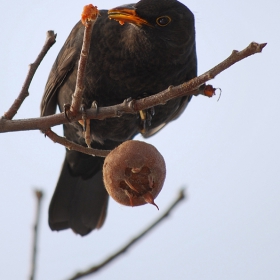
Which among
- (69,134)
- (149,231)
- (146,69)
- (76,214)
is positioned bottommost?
(76,214)

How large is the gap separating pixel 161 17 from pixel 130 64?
0.48m

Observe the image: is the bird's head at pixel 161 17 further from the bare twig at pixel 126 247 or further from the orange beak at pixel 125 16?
the bare twig at pixel 126 247

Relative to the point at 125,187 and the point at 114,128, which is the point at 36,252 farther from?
the point at 114,128

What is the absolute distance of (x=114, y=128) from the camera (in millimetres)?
5211

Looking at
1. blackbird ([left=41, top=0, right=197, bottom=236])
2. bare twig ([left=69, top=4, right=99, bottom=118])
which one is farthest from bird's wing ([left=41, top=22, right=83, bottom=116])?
bare twig ([left=69, top=4, right=99, bottom=118])

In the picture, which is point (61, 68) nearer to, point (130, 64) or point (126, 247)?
point (130, 64)

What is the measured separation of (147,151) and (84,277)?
0.75m

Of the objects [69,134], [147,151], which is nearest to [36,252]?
[147,151]

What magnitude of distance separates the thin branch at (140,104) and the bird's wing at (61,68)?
1600 mm

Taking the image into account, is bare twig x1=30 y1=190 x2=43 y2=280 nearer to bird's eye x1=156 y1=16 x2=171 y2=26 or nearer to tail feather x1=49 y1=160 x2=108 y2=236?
bird's eye x1=156 y1=16 x2=171 y2=26

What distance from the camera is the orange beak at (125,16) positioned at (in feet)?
13.9

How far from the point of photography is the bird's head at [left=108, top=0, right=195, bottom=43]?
4340 millimetres

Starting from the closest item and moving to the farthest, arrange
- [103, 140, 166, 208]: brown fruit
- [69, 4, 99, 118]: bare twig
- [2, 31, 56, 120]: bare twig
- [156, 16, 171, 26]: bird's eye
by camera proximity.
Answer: [69, 4, 99, 118]: bare twig
[103, 140, 166, 208]: brown fruit
[2, 31, 56, 120]: bare twig
[156, 16, 171, 26]: bird's eye

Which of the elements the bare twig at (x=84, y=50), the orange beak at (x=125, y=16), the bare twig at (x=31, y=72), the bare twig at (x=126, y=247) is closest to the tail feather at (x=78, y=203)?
the orange beak at (x=125, y=16)
